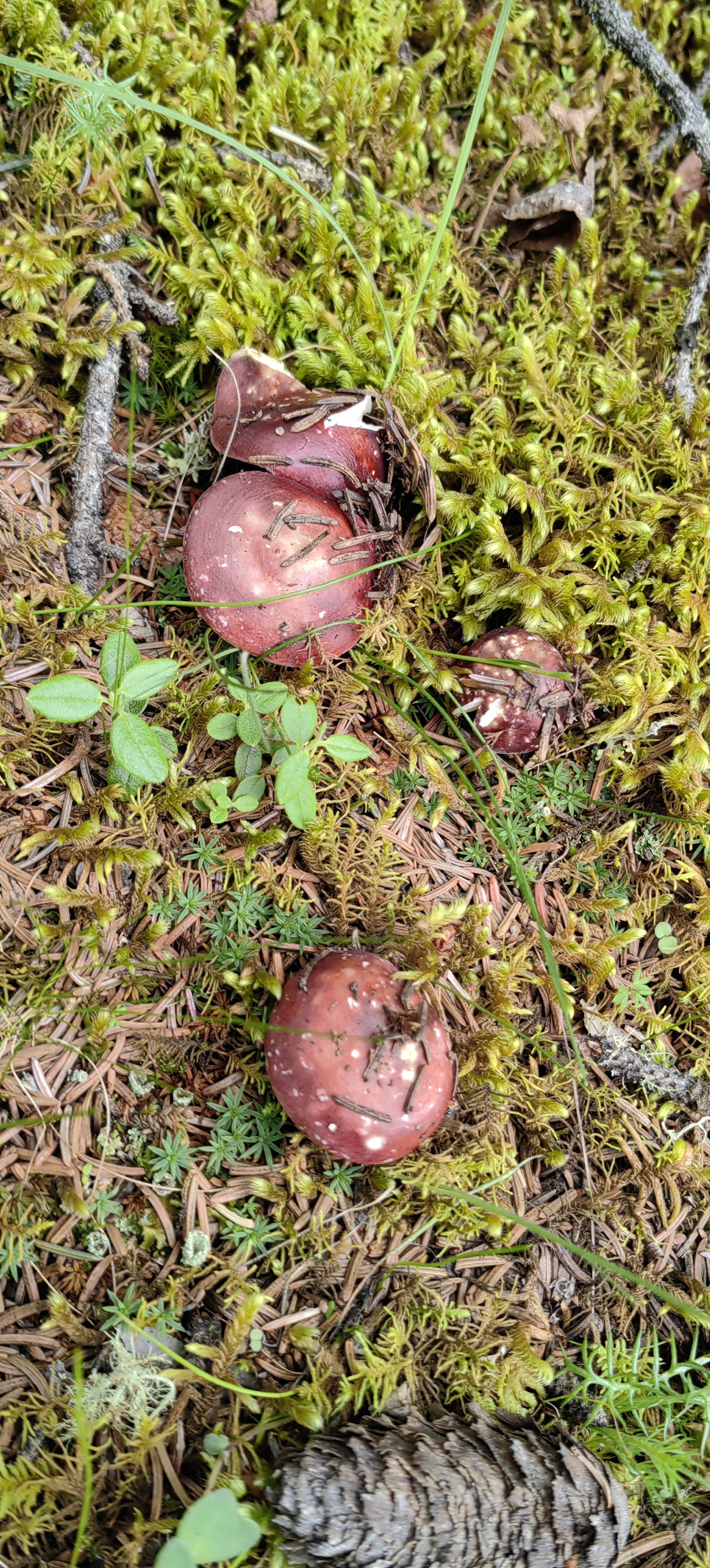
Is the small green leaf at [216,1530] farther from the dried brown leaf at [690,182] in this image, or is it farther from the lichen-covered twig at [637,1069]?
the dried brown leaf at [690,182]

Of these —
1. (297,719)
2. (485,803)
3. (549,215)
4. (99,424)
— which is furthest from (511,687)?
(549,215)

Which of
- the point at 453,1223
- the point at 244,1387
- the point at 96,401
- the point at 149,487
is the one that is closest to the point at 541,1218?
the point at 453,1223

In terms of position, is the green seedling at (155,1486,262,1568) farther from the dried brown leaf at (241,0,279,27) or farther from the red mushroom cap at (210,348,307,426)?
the dried brown leaf at (241,0,279,27)

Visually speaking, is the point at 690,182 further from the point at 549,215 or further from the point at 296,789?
the point at 296,789

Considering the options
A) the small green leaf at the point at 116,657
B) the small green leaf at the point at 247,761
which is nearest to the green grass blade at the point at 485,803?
the small green leaf at the point at 247,761

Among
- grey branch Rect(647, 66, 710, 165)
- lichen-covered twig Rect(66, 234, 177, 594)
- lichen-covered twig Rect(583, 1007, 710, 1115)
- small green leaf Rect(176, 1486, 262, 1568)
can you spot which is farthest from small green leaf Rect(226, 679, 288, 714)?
grey branch Rect(647, 66, 710, 165)

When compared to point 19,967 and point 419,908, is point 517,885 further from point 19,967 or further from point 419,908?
point 19,967
